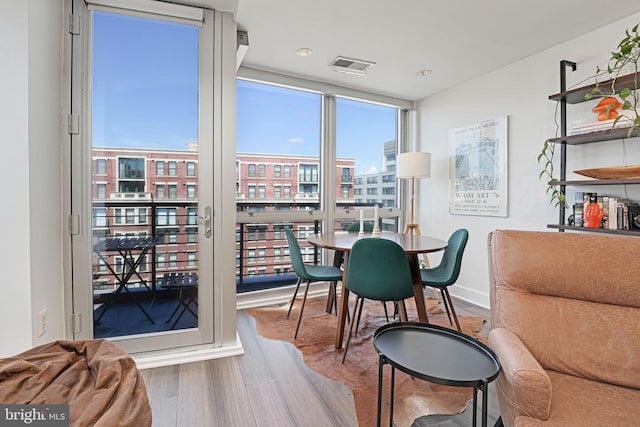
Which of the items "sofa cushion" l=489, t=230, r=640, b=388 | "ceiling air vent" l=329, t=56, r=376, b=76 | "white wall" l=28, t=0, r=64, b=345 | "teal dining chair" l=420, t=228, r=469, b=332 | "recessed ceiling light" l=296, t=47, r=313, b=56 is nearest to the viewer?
"sofa cushion" l=489, t=230, r=640, b=388

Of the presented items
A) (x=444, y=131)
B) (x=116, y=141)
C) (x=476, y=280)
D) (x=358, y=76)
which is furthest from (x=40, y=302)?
(x=444, y=131)

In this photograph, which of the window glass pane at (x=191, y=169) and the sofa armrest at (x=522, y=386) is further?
the window glass pane at (x=191, y=169)

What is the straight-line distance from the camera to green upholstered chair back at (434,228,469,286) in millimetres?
2682

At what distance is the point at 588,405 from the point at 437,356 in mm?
520

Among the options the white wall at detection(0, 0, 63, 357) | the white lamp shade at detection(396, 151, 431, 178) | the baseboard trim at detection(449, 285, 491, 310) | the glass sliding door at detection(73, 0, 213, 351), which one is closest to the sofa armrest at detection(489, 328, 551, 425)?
the glass sliding door at detection(73, 0, 213, 351)

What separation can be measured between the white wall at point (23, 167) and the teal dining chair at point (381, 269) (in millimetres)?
1854

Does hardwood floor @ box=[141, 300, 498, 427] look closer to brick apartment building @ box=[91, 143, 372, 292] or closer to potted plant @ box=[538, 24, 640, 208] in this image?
brick apartment building @ box=[91, 143, 372, 292]

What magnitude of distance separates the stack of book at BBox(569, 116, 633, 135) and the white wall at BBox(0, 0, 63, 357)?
358 cm

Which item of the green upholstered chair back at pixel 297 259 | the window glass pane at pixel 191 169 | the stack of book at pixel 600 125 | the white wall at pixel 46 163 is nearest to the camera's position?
the white wall at pixel 46 163

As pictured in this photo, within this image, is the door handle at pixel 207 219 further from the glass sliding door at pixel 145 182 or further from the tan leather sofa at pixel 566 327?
the tan leather sofa at pixel 566 327

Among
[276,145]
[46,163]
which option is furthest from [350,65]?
[46,163]

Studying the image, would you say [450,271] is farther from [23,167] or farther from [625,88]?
[23,167]

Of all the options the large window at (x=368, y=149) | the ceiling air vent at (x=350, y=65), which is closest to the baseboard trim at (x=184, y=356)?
the large window at (x=368, y=149)

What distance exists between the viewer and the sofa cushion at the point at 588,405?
3.59ft
